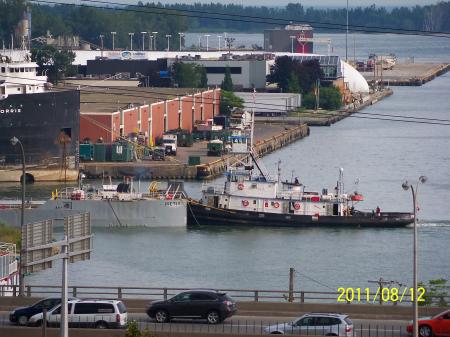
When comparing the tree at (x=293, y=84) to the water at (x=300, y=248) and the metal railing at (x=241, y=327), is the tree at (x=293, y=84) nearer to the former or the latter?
the water at (x=300, y=248)

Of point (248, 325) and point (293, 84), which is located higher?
point (293, 84)

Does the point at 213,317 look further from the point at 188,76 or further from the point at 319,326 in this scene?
the point at 188,76

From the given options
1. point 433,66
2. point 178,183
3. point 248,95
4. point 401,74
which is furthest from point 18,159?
point 433,66

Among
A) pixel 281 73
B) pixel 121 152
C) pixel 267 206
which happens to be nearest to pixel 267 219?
pixel 267 206

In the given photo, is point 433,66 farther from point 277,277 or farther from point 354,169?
point 277,277

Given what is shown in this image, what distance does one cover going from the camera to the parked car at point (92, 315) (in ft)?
30.1

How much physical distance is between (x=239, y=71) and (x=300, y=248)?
21.7 metres

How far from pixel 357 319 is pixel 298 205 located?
346 inches

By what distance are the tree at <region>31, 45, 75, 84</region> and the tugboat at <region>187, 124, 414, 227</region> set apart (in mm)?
17496

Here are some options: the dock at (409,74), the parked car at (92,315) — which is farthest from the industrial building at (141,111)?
the dock at (409,74)

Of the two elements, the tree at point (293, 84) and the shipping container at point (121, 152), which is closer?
the shipping container at point (121, 152)

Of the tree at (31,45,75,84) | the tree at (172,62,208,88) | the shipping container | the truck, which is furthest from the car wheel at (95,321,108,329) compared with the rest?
the tree at (31,45,75,84)

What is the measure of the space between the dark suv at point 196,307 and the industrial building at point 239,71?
28553 mm

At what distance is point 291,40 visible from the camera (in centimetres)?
5772
